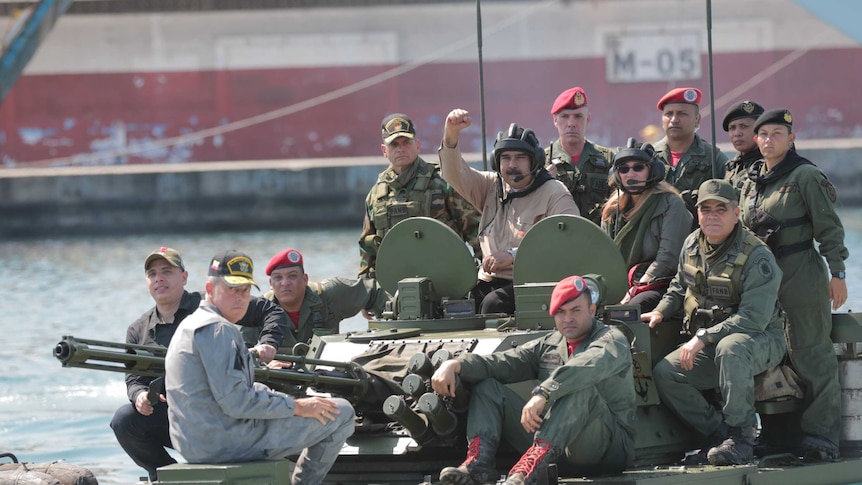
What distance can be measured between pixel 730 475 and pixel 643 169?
2.17 metres

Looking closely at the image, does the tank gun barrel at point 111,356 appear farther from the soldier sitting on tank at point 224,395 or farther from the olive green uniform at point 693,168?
the olive green uniform at point 693,168

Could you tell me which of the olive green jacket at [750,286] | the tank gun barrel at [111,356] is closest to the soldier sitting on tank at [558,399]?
the olive green jacket at [750,286]

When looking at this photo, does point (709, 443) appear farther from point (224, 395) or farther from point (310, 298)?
point (224, 395)

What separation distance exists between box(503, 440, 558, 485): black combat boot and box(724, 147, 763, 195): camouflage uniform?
10.1 ft

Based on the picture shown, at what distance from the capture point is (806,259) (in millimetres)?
10125

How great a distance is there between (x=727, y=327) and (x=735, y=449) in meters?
0.74

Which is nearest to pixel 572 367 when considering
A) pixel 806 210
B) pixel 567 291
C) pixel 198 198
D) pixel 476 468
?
pixel 567 291

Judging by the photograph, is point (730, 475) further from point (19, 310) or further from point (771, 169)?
point (19, 310)

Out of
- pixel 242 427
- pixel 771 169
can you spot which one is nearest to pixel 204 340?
pixel 242 427

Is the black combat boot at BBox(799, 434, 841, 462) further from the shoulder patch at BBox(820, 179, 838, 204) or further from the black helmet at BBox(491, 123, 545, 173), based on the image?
the black helmet at BBox(491, 123, 545, 173)

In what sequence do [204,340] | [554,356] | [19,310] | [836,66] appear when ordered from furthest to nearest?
1. [836,66]
2. [19,310]
3. [554,356]
4. [204,340]

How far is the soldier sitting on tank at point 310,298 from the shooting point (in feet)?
35.7

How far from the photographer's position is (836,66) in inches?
1639

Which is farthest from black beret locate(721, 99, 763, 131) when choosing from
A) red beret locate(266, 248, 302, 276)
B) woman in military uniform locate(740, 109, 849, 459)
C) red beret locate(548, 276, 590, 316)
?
red beret locate(266, 248, 302, 276)
